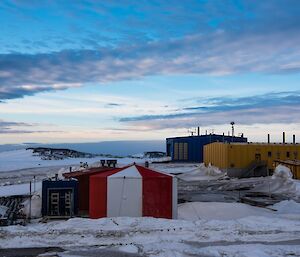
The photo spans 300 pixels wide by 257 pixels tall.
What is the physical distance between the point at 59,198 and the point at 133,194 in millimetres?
5248

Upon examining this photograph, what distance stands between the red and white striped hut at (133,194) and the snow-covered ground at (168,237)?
9.62 ft

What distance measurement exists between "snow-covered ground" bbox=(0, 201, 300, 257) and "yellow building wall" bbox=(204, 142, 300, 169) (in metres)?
31.8

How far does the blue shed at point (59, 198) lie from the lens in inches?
802

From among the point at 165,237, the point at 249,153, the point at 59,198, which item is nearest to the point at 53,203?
the point at 59,198

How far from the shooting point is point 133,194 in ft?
55.3

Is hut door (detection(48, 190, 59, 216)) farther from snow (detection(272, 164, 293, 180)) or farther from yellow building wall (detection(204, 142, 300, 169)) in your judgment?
yellow building wall (detection(204, 142, 300, 169))

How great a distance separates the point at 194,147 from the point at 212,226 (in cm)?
5971

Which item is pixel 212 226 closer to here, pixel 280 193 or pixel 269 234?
pixel 269 234

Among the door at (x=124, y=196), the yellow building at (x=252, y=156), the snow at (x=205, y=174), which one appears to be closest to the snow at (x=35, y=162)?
the snow at (x=205, y=174)

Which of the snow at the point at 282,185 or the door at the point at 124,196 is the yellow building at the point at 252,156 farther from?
the door at the point at 124,196

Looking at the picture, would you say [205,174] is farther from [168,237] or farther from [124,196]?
[168,237]

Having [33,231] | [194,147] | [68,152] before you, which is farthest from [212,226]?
[68,152]

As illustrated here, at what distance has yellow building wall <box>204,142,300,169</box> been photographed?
46094 mm

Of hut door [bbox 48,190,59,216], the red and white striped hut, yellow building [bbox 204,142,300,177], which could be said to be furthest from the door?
yellow building [bbox 204,142,300,177]
